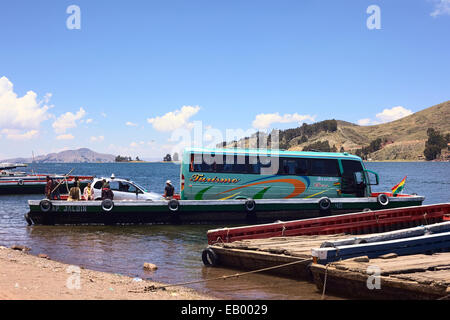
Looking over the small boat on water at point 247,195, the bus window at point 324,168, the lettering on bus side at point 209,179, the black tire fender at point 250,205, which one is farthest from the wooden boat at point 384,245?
the lettering on bus side at point 209,179

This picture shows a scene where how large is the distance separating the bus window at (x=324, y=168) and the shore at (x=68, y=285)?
12.8 m

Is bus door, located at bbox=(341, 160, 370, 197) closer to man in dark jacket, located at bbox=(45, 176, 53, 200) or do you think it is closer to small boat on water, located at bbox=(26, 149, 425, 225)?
small boat on water, located at bbox=(26, 149, 425, 225)

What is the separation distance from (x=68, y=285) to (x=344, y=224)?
9444 mm

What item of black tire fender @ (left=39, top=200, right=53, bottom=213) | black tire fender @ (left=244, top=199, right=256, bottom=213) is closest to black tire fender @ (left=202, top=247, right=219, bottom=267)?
black tire fender @ (left=244, top=199, right=256, bottom=213)

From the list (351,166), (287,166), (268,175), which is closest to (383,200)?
(351,166)

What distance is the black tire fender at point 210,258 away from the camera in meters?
13.5

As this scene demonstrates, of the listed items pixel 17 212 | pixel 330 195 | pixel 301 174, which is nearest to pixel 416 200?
pixel 330 195

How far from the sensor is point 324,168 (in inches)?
890

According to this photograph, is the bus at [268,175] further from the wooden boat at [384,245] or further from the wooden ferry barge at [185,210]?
the wooden boat at [384,245]

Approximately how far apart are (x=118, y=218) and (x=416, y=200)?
48.3 ft

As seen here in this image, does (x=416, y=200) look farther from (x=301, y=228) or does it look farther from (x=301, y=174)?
(x=301, y=228)

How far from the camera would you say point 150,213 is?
2119cm

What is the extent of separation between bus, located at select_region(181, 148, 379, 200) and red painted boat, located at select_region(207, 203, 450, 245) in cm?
446

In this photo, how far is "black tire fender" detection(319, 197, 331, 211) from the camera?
22047mm
